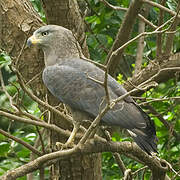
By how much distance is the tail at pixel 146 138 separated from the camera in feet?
10.6

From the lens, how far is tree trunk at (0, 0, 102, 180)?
13.0 feet

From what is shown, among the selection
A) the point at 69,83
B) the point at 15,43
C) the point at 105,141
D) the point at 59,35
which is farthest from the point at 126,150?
the point at 15,43

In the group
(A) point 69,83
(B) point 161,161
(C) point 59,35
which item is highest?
(C) point 59,35

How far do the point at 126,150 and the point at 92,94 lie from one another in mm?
554

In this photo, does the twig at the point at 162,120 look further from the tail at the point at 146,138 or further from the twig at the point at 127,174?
the twig at the point at 127,174

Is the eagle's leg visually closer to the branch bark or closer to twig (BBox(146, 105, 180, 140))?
the branch bark

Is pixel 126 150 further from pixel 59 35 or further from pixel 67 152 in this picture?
pixel 59 35

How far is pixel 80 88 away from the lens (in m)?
3.66

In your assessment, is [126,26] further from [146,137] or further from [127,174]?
[127,174]

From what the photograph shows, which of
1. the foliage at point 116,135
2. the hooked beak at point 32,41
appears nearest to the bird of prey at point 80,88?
the hooked beak at point 32,41

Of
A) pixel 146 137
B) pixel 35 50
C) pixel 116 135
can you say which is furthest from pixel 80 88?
pixel 116 135

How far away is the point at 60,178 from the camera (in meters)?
4.01

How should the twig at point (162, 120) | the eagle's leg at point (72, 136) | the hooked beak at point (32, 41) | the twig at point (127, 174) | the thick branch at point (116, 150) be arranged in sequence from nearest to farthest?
the thick branch at point (116, 150)
the twig at point (127, 174)
the eagle's leg at point (72, 136)
the hooked beak at point (32, 41)
the twig at point (162, 120)

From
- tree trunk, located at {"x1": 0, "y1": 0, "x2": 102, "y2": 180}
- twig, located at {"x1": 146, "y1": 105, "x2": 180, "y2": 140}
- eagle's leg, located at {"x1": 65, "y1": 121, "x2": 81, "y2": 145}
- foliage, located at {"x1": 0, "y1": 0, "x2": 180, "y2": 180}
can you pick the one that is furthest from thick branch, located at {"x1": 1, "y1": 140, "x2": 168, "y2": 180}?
twig, located at {"x1": 146, "y1": 105, "x2": 180, "y2": 140}
